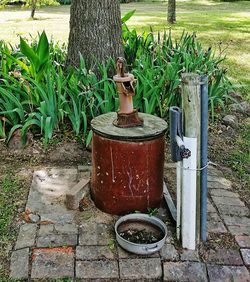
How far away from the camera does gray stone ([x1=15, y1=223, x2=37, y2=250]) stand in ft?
7.96

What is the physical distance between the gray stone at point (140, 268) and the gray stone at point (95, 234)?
0.20 metres

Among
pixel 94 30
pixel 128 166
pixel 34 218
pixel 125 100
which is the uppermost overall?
pixel 94 30

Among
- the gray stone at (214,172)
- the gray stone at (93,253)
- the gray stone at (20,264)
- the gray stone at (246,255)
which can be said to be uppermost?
the gray stone at (20,264)

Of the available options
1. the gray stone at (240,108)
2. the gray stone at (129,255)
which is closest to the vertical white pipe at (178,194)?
the gray stone at (129,255)

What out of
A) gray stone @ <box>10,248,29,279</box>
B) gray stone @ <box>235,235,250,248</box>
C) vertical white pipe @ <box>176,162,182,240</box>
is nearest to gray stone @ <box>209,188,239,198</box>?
gray stone @ <box>235,235,250,248</box>

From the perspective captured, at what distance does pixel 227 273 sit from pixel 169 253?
1.03 feet

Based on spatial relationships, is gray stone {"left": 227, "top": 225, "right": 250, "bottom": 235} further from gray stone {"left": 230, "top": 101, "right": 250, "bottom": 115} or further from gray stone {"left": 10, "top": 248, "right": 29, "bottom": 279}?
gray stone {"left": 230, "top": 101, "right": 250, "bottom": 115}

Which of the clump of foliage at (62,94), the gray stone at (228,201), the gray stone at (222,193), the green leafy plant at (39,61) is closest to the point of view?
the gray stone at (228,201)

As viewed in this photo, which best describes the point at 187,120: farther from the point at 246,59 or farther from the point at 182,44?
the point at 246,59

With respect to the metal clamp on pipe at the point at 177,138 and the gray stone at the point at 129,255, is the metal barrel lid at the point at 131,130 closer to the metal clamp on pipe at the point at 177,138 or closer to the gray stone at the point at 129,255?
the metal clamp on pipe at the point at 177,138

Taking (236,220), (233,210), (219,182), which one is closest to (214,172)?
(219,182)

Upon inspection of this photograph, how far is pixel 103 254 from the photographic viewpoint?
236cm

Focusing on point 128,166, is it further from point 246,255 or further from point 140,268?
point 246,255

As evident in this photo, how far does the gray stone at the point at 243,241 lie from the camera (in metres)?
2.48
